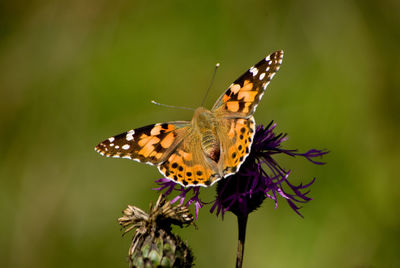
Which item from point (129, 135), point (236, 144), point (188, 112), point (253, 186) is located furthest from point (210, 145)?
point (188, 112)

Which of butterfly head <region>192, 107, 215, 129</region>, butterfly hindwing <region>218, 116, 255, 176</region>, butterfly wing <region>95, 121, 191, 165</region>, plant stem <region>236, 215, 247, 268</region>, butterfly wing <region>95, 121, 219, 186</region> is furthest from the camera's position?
butterfly head <region>192, 107, 215, 129</region>

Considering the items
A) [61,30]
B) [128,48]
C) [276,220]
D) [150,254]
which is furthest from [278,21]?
[150,254]

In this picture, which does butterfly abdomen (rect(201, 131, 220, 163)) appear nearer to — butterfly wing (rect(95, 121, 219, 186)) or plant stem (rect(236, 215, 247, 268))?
butterfly wing (rect(95, 121, 219, 186))

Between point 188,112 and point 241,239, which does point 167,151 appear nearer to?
point 241,239

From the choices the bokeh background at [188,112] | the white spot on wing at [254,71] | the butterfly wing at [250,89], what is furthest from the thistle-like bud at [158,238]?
the bokeh background at [188,112]

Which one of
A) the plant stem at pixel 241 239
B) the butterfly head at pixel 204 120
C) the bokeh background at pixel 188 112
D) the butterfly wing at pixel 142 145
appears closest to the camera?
the plant stem at pixel 241 239

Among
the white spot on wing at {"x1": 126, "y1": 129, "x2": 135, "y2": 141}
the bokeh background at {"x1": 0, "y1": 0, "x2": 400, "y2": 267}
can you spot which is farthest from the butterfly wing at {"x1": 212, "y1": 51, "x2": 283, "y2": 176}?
the bokeh background at {"x1": 0, "y1": 0, "x2": 400, "y2": 267}

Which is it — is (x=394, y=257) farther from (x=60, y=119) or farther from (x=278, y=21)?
(x=60, y=119)

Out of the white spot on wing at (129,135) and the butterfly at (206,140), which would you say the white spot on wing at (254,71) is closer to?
the butterfly at (206,140)
